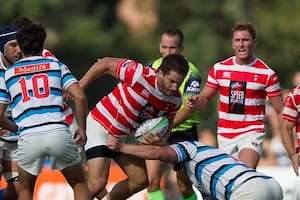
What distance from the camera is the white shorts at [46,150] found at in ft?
40.1

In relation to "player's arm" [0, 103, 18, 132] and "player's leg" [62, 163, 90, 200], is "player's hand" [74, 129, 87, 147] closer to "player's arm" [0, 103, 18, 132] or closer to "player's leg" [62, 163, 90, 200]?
"player's leg" [62, 163, 90, 200]

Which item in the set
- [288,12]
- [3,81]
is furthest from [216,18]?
[3,81]

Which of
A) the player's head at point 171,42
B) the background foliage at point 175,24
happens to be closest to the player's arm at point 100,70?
the player's head at point 171,42

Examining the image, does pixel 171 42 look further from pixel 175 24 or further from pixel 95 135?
pixel 175 24

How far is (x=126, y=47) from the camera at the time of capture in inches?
1698

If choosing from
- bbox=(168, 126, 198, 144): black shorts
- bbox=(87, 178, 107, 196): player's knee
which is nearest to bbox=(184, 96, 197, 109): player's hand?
bbox=(168, 126, 198, 144): black shorts

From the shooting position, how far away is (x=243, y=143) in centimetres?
1445

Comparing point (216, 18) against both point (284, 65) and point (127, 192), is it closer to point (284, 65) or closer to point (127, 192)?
point (284, 65)

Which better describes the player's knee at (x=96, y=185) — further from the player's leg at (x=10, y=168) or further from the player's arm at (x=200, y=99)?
the player's arm at (x=200, y=99)

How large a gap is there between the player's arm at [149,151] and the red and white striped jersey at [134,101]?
2.75 feet

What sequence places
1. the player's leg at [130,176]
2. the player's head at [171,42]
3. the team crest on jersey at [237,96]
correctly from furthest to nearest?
1. the player's head at [171,42]
2. the team crest on jersey at [237,96]
3. the player's leg at [130,176]

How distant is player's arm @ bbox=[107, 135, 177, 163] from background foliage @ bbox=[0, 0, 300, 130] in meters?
21.8

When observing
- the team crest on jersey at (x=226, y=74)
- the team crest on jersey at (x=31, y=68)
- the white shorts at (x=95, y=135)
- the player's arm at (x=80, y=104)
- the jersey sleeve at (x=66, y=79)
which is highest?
the team crest on jersey at (x=31, y=68)

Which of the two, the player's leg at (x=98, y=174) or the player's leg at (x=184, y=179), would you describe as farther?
the player's leg at (x=184, y=179)
